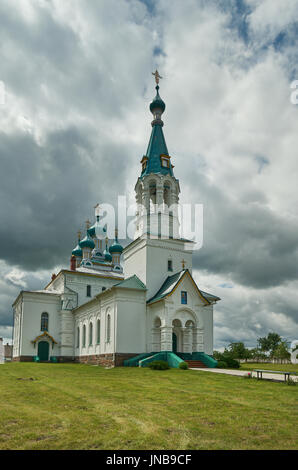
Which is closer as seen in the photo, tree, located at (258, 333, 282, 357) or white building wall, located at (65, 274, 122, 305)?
white building wall, located at (65, 274, 122, 305)

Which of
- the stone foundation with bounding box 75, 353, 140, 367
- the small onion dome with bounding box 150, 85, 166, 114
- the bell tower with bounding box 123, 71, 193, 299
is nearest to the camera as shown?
the stone foundation with bounding box 75, 353, 140, 367

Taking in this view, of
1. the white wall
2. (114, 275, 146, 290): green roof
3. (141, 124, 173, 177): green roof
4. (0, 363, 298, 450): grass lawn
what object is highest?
(141, 124, 173, 177): green roof

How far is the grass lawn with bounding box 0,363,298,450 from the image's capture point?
7.12m

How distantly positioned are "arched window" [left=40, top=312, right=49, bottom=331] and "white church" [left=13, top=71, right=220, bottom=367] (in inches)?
4.1

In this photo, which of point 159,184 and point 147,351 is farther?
point 159,184

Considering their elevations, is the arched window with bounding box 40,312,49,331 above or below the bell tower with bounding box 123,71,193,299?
below

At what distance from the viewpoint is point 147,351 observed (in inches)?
1114

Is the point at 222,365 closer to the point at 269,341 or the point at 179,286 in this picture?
the point at 179,286

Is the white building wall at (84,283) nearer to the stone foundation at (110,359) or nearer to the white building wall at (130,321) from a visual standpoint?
the stone foundation at (110,359)

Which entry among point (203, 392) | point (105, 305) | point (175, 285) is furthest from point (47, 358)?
point (203, 392)

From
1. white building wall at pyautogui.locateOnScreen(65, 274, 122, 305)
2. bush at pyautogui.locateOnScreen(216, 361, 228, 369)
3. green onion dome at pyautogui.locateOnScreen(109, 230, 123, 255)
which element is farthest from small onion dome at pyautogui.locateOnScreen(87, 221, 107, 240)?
bush at pyautogui.locateOnScreen(216, 361, 228, 369)

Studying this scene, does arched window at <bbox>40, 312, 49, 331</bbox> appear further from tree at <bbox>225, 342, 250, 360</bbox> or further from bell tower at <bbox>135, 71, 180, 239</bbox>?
tree at <bbox>225, 342, 250, 360</bbox>
